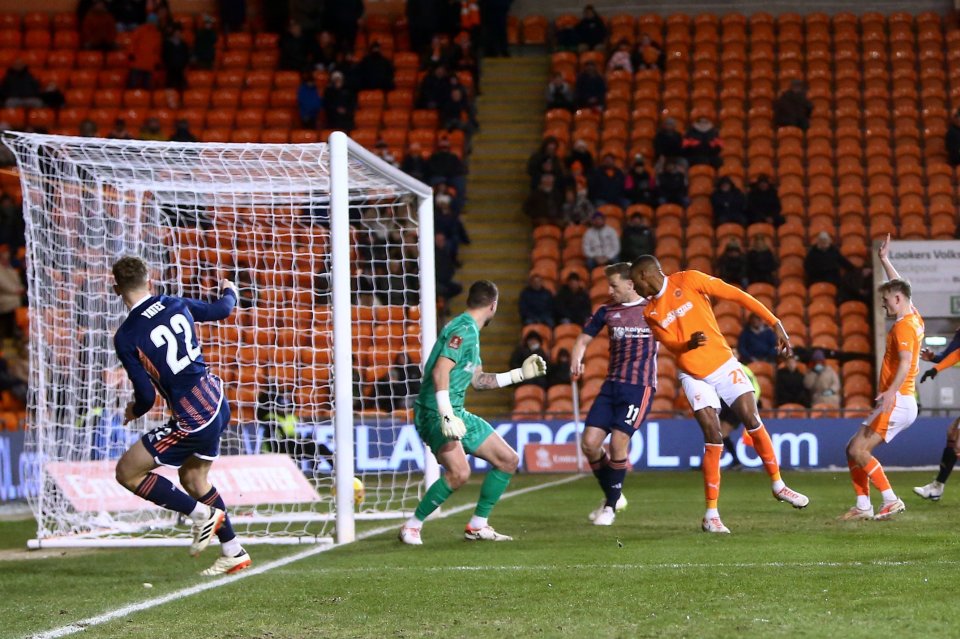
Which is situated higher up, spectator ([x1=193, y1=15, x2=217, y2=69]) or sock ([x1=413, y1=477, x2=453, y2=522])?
spectator ([x1=193, y1=15, x2=217, y2=69])

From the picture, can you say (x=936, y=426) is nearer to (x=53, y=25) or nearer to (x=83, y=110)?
(x=83, y=110)

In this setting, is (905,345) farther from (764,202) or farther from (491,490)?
(764,202)

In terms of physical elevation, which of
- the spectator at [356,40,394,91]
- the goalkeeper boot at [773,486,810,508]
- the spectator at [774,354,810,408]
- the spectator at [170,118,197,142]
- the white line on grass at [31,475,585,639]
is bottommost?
the white line on grass at [31,475,585,639]

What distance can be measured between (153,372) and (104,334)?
4268mm

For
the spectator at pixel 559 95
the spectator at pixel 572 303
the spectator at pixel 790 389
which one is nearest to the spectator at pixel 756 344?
the spectator at pixel 790 389

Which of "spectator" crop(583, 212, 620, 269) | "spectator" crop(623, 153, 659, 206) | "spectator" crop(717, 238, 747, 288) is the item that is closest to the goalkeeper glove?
"spectator" crop(717, 238, 747, 288)

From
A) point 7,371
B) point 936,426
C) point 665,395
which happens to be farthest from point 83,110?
point 936,426

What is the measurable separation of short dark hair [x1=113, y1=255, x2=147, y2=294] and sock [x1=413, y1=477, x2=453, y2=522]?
106 inches

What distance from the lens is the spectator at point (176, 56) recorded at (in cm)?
2469

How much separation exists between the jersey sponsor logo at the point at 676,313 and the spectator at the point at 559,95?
14192 millimetres

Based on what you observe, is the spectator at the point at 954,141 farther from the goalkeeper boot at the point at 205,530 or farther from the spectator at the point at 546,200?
the goalkeeper boot at the point at 205,530

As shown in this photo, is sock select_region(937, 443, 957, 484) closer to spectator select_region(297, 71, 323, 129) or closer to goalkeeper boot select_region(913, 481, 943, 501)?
goalkeeper boot select_region(913, 481, 943, 501)

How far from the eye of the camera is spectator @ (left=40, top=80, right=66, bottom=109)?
2422cm

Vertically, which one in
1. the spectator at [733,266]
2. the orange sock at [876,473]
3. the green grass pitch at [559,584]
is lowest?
the green grass pitch at [559,584]
